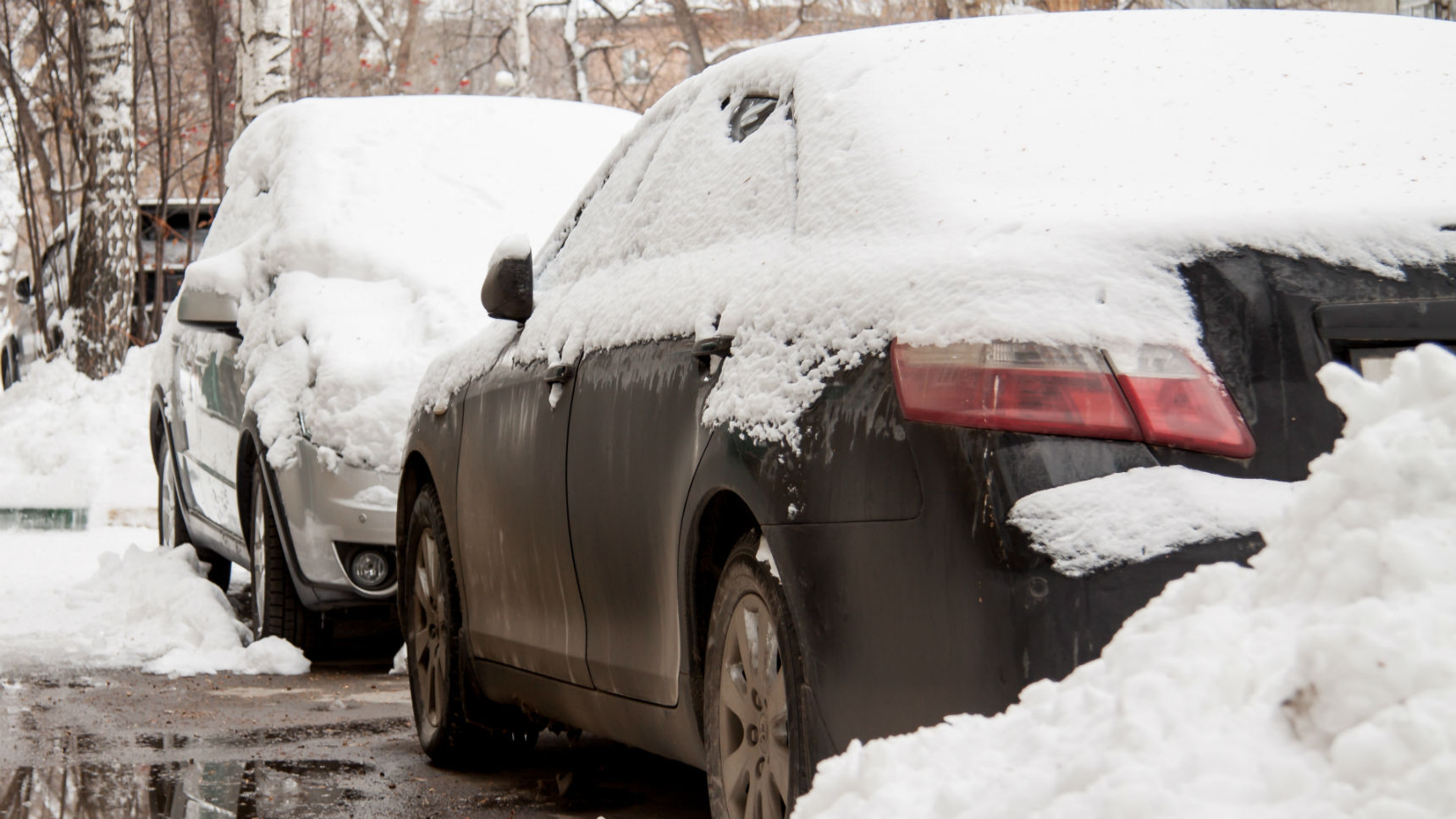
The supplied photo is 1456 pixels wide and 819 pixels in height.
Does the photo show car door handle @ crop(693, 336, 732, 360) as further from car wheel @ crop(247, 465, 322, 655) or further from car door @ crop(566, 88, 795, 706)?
car wheel @ crop(247, 465, 322, 655)

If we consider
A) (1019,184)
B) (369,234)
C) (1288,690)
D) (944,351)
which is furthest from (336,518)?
(1288,690)

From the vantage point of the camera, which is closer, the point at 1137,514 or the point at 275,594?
the point at 1137,514

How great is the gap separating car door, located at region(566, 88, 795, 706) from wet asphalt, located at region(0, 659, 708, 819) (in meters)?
0.85

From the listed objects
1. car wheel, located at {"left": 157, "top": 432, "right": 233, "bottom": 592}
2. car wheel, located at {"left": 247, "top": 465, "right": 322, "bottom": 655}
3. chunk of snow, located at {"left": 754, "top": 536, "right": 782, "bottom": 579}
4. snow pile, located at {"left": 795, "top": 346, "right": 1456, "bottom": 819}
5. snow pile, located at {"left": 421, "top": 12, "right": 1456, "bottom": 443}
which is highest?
snow pile, located at {"left": 421, "top": 12, "right": 1456, "bottom": 443}

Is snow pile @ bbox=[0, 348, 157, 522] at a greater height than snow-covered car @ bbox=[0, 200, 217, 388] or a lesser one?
lesser

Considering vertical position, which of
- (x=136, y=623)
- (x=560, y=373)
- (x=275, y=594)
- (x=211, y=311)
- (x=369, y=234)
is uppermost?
(x=560, y=373)

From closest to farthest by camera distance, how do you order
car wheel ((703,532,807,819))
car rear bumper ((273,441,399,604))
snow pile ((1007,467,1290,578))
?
snow pile ((1007,467,1290,578)), car wheel ((703,532,807,819)), car rear bumper ((273,441,399,604))

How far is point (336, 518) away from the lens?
20.6 ft

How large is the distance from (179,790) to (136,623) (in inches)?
122

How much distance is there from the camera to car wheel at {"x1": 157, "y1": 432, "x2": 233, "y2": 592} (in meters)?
8.67

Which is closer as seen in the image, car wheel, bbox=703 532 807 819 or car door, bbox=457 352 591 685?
car wheel, bbox=703 532 807 819

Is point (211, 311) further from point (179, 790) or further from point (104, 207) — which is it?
point (104, 207)

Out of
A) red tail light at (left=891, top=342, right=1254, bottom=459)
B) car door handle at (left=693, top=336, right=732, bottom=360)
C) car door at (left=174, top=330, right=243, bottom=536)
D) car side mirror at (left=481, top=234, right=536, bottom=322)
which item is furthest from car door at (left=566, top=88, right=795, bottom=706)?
car door at (left=174, top=330, right=243, bottom=536)

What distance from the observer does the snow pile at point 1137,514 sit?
2365mm
